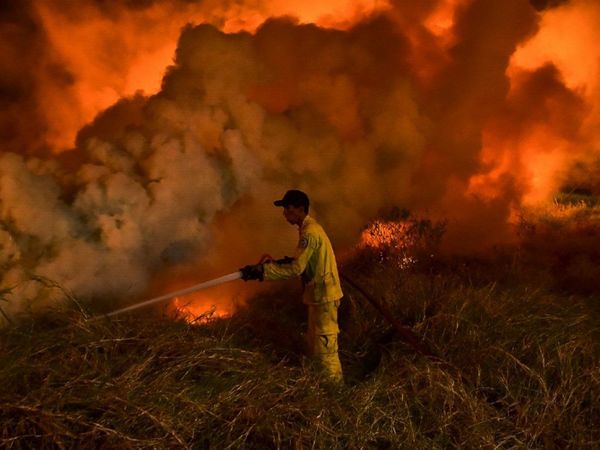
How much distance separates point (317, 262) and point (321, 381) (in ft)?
3.06

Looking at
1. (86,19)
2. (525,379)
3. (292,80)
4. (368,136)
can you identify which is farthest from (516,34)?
(525,379)

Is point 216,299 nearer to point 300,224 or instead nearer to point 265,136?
point 265,136

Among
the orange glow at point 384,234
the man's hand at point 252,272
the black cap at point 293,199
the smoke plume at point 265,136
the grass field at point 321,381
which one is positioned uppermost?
the smoke plume at point 265,136

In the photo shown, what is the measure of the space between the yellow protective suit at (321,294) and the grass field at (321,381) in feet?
0.91

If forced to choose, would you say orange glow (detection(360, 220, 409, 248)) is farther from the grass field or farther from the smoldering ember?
the grass field

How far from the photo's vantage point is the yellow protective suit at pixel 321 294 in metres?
4.71

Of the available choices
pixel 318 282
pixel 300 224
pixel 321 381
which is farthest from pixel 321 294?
pixel 321 381

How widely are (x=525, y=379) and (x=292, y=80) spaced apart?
20.9 feet

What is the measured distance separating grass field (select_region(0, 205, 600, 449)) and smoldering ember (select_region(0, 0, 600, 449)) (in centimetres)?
2

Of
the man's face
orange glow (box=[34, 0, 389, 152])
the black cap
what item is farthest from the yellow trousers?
orange glow (box=[34, 0, 389, 152])

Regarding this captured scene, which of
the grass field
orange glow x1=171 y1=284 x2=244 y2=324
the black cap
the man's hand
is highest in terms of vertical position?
the black cap

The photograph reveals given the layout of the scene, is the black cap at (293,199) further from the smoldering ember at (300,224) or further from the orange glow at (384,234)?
the orange glow at (384,234)

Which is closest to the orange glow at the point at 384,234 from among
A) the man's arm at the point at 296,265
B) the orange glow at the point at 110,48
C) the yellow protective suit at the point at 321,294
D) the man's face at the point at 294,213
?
the orange glow at the point at 110,48

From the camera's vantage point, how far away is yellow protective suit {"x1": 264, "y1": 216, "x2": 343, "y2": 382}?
471 cm
